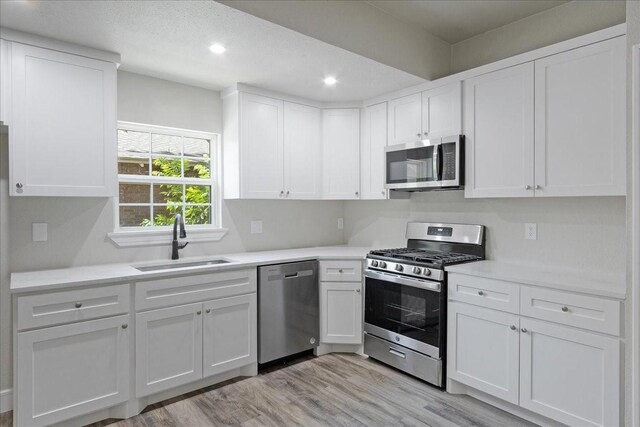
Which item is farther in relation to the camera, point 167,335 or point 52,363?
point 167,335

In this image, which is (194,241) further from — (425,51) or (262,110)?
(425,51)

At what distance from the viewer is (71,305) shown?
7.42 ft

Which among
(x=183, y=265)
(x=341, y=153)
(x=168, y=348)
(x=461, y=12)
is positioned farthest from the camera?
(x=341, y=153)

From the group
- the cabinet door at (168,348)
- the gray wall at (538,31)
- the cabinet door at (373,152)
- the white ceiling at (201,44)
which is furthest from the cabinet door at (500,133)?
the cabinet door at (168,348)

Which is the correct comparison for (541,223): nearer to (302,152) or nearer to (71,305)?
(302,152)

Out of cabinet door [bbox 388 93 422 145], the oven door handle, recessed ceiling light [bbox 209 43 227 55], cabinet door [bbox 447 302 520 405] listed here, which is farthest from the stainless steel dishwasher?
recessed ceiling light [bbox 209 43 227 55]

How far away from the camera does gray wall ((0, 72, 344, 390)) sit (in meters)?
2.57

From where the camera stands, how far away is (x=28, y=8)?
2080mm

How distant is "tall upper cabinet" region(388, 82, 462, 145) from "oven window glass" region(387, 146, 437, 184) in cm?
13

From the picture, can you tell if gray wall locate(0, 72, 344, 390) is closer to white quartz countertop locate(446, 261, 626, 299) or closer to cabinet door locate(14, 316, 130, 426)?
cabinet door locate(14, 316, 130, 426)

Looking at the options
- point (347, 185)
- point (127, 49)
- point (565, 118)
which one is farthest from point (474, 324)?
point (127, 49)

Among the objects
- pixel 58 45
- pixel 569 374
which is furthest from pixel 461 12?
pixel 58 45

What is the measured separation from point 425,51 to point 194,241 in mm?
2521

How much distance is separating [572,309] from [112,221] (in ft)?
10.3
